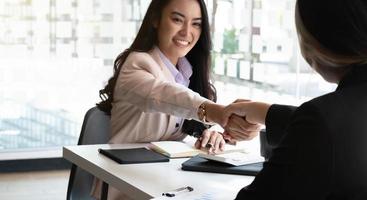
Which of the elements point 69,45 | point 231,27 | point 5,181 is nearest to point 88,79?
point 69,45

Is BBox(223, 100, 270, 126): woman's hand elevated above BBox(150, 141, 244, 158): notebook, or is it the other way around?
BBox(223, 100, 270, 126): woman's hand

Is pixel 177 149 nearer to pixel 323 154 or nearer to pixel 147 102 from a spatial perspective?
pixel 147 102

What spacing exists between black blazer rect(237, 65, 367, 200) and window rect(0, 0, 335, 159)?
12.8 ft

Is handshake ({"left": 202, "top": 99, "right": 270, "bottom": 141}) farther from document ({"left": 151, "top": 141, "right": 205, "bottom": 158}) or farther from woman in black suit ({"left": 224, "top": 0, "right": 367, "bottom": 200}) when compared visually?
woman in black suit ({"left": 224, "top": 0, "right": 367, "bottom": 200})

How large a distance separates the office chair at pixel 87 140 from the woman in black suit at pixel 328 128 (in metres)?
1.38

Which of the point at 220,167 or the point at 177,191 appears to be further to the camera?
the point at 220,167

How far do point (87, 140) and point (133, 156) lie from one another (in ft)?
1.30

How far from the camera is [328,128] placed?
93 centimetres

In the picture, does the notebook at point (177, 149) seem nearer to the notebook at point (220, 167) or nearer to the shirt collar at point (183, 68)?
the notebook at point (220, 167)

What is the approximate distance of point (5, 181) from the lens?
453 cm

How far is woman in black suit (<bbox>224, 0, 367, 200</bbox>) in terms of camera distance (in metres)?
0.93

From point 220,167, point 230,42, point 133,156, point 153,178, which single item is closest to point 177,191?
point 153,178

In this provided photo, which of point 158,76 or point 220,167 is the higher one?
point 158,76

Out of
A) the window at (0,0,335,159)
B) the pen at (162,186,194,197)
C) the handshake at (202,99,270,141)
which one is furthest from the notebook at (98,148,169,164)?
the window at (0,0,335,159)
